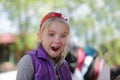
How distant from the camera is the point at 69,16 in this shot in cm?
578

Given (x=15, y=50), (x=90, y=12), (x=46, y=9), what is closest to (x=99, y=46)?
(x=90, y=12)

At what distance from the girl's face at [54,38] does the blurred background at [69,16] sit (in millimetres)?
4188

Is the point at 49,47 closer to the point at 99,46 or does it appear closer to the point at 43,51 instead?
the point at 43,51

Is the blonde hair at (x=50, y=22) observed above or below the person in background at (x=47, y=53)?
above

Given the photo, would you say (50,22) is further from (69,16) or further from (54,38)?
(69,16)

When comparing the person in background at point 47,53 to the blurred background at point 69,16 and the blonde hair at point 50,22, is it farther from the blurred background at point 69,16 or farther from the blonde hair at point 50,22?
the blurred background at point 69,16

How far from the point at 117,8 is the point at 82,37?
0.91 metres

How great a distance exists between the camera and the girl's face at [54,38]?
1.49m

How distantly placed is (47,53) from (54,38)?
94mm

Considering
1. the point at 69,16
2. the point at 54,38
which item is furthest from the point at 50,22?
the point at 69,16

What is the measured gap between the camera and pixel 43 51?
1537 millimetres

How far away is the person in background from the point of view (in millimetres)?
1462

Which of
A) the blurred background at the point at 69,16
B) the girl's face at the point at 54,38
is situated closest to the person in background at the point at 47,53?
the girl's face at the point at 54,38

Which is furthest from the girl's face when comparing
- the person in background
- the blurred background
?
the blurred background
